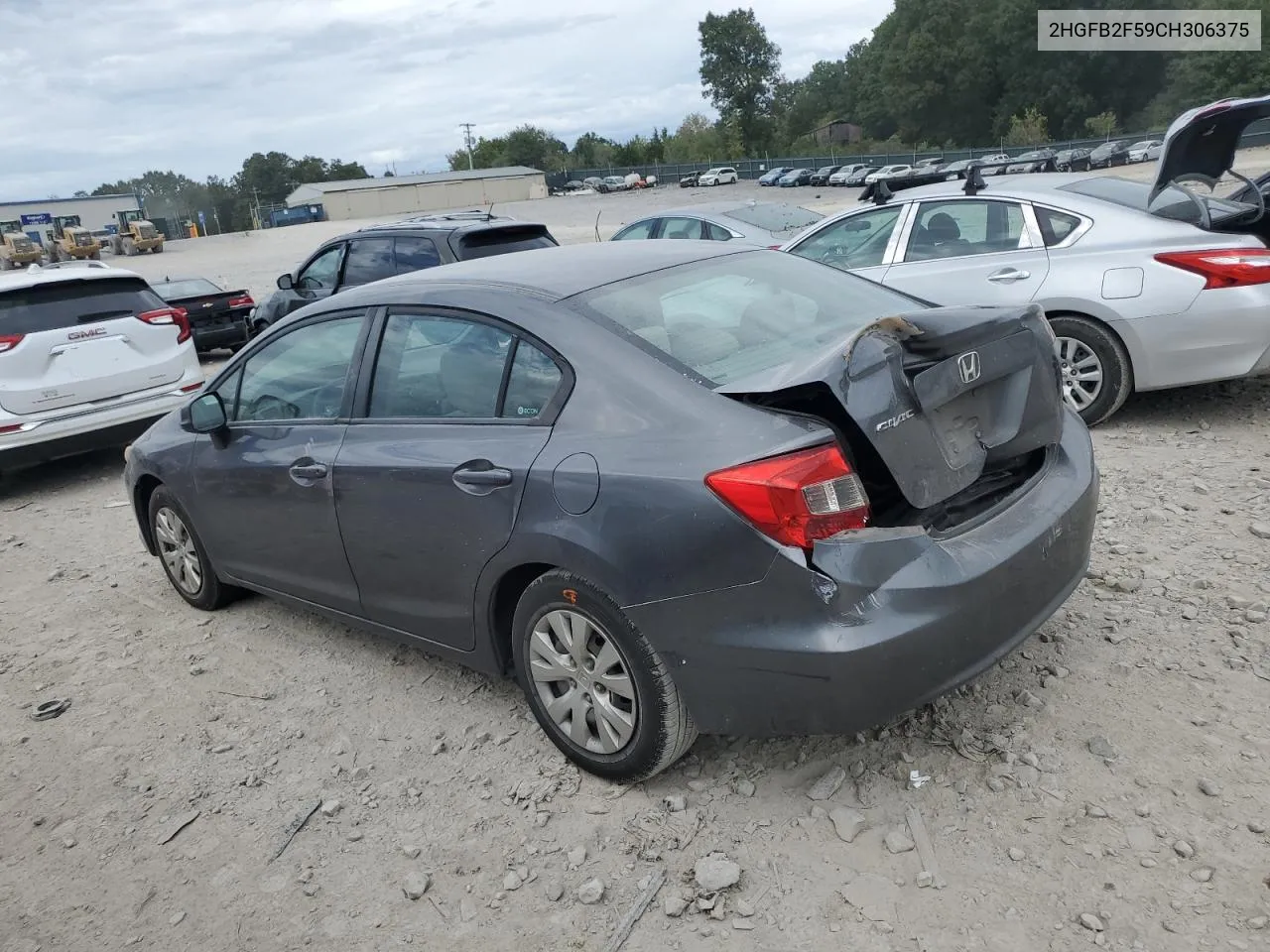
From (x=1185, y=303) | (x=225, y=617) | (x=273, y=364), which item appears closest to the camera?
(x=273, y=364)

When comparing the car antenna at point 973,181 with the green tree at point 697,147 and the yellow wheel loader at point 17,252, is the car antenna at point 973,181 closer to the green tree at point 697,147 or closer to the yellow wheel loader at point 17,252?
the yellow wheel loader at point 17,252

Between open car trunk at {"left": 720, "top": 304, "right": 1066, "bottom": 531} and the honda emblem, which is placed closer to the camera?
open car trunk at {"left": 720, "top": 304, "right": 1066, "bottom": 531}

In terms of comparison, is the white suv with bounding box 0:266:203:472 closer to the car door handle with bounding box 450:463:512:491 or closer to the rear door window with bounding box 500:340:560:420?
the car door handle with bounding box 450:463:512:491

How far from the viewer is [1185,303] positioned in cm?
570

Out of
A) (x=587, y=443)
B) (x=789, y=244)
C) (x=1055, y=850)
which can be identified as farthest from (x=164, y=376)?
(x=1055, y=850)

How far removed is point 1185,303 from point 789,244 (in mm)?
2926

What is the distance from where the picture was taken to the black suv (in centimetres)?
906

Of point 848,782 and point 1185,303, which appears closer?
point 848,782

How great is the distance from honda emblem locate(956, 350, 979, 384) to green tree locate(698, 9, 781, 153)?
116897mm

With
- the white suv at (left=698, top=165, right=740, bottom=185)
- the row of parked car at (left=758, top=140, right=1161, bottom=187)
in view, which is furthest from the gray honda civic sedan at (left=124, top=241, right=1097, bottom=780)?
the white suv at (left=698, top=165, right=740, bottom=185)

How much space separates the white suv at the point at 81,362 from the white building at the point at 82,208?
73.4 metres

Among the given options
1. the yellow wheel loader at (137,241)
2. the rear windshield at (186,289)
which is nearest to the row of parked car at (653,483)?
the rear windshield at (186,289)

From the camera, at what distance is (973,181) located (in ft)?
21.8

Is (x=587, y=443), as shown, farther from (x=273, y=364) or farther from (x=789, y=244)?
(x=789, y=244)
